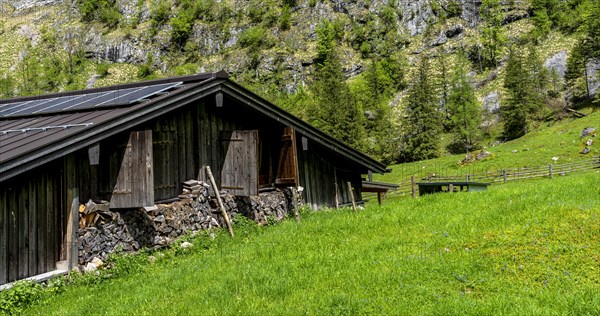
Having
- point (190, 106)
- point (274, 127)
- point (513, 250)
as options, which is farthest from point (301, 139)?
point (513, 250)

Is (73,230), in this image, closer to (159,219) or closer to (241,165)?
(159,219)

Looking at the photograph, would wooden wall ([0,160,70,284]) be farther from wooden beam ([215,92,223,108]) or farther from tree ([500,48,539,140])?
tree ([500,48,539,140])

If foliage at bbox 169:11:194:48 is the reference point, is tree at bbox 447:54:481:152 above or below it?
below

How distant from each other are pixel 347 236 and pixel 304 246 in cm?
128

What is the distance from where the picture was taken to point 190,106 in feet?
49.5

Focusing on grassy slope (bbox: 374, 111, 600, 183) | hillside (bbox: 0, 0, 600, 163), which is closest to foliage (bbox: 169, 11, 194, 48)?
hillside (bbox: 0, 0, 600, 163)

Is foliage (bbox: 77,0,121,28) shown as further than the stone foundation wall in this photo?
Yes

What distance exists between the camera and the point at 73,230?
1115 centimetres

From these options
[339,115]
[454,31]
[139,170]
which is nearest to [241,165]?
[139,170]

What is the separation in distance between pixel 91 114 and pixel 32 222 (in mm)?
3306

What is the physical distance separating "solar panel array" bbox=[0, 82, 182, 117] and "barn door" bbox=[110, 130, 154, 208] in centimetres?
126

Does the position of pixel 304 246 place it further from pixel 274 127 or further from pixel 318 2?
pixel 318 2

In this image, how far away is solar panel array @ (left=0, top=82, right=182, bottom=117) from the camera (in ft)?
43.5

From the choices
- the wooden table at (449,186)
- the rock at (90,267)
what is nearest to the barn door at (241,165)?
the rock at (90,267)
